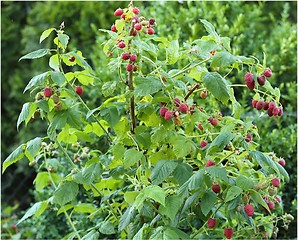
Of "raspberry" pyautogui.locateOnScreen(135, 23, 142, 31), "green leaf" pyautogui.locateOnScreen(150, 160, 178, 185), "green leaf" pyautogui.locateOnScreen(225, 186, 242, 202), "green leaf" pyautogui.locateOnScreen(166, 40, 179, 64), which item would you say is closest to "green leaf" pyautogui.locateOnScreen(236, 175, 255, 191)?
"green leaf" pyautogui.locateOnScreen(225, 186, 242, 202)

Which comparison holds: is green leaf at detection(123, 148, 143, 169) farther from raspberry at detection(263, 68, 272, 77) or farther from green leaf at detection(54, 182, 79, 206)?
raspberry at detection(263, 68, 272, 77)

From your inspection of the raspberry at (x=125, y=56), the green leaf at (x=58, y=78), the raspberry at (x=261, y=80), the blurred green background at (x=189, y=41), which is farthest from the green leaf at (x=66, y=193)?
the blurred green background at (x=189, y=41)

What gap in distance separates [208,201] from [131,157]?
11.0 inches

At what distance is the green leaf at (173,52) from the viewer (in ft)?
6.88

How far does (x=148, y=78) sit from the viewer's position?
6.57 ft

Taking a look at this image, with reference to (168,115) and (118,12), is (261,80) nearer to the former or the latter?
(168,115)

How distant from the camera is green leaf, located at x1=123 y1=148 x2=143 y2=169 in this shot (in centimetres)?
205

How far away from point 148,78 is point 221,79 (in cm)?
23

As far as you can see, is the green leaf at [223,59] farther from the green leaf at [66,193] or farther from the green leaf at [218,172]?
the green leaf at [66,193]

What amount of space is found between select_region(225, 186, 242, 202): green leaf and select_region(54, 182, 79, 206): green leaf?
22.3 inches

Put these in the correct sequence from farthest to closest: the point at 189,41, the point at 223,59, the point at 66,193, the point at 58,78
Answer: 1. the point at 189,41
2. the point at 66,193
3. the point at 58,78
4. the point at 223,59

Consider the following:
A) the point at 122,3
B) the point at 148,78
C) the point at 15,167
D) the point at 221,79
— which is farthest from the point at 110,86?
the point at 15,167

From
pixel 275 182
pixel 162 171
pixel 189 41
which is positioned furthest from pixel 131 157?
pixel 189 41

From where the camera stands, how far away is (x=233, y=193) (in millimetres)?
1909
